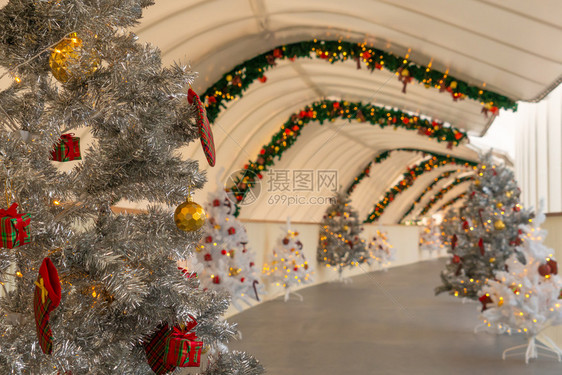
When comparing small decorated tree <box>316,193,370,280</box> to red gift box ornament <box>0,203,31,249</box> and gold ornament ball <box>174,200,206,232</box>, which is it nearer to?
gold ornament ball <box>174,200,206,232</box>

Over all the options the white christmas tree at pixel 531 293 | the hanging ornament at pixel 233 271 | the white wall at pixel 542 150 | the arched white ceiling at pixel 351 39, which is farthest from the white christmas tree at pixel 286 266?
the white christmas tree at pixel 531 293

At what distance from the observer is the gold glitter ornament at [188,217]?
230 cm

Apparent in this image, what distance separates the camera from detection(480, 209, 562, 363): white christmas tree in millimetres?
5543

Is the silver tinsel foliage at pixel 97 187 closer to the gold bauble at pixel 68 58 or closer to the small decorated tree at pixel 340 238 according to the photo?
the gold bauble at pixel 68 58

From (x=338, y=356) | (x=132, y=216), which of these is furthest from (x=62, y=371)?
(x=338, y=356)

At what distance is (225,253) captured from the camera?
7.95 metres

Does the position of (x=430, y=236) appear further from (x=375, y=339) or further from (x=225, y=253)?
(x=375, y=339)

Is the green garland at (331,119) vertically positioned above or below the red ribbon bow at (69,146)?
above

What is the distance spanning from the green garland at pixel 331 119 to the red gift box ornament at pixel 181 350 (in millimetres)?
8634

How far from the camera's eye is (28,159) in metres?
2.04

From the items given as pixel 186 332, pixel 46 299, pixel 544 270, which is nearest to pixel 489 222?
pixel 544 270

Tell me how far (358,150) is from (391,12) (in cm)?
1192

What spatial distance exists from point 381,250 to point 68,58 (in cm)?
1943

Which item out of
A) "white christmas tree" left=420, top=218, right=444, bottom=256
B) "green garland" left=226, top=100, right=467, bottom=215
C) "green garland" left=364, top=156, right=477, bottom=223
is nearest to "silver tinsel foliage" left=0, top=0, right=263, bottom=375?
"green garland" left=226, top=100, right=467, bottom=215
